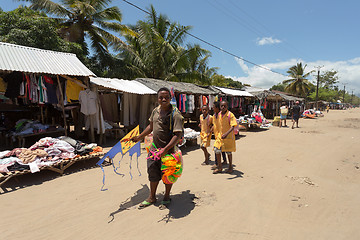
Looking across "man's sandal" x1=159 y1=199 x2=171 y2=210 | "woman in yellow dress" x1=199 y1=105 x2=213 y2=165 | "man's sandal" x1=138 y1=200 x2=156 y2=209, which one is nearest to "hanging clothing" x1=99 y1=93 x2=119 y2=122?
"woman in yellow dress" x1=199 y1=105 x2=213 y2=165

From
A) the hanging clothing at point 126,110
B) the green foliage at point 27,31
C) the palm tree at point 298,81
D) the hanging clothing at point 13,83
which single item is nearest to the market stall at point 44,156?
the hanging clothing at point 13,83

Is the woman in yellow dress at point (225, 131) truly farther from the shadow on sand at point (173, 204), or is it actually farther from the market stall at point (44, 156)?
the market stall at point (44, 156)

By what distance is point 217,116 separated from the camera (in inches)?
184

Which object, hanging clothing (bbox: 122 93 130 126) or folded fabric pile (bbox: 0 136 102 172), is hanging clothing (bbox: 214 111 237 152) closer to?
folded fabric pile (bbox: 0 136 102 172)

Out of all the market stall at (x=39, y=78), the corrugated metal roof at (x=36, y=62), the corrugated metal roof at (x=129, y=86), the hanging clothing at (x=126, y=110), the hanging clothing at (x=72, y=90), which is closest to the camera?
the corrugated metal roof at (x=36, y=62)

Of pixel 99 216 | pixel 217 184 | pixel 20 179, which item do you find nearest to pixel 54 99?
pixel 20 179

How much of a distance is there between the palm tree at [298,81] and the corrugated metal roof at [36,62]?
132ft

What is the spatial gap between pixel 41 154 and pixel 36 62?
3220 mm

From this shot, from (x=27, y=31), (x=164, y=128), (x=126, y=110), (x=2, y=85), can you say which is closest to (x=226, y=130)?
(x=164, y=128)

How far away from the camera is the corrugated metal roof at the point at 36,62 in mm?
5457

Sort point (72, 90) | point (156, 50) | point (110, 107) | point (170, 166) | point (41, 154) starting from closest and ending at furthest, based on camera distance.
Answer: point (170, 166) < point (41, 154) < point (72, 90) < point (110, 107) < point (156, 50)

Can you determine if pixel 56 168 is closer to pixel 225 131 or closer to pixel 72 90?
pixel 72 90

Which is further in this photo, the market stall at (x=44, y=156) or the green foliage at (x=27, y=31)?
the green foliage at (x=27, y=31)

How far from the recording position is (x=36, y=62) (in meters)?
6.08
